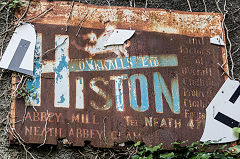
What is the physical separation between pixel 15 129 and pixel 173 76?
1.42 m

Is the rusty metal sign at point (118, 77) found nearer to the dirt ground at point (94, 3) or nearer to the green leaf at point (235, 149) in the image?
the dirt ground at point (94, 3)

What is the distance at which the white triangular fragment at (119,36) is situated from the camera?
3027mm

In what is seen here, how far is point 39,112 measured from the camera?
A: 9.00ft

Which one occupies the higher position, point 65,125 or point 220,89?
point 220,89

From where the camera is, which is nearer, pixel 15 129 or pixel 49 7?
pixel 15 129

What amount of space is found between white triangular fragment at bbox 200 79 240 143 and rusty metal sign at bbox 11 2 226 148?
0.06 m

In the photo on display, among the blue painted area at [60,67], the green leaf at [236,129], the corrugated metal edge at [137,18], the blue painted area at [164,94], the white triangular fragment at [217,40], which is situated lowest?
the green leaf at [236,129]

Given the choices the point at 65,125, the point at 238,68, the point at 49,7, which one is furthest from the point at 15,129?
the point at 238,68

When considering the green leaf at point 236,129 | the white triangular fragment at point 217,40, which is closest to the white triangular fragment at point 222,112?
the green leaf at point 236,129

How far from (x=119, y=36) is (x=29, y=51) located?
0.80 metres

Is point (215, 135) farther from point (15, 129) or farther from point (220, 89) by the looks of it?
point (15, 129)

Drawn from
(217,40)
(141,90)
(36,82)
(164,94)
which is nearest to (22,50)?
(36,82)

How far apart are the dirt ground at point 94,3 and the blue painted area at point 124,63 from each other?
22.2 inches

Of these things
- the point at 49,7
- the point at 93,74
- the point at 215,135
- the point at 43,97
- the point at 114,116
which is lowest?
the point at 215,135
